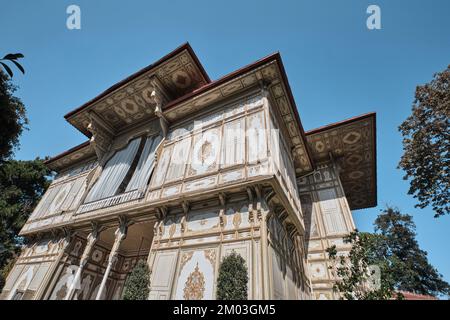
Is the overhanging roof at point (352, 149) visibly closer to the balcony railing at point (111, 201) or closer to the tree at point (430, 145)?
the tree at point (430, 145)

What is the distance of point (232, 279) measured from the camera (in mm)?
5340

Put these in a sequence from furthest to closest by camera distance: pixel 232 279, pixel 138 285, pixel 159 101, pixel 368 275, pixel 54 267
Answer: pixel 159 101 → pixel 54 267 → pixel 368 275 → pixel 138 285 → pixel 232 279

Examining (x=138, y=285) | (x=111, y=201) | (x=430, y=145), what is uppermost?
→ (x=430, y=145)

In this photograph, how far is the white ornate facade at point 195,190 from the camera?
21.4ft

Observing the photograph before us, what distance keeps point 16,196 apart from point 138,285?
2396 cm


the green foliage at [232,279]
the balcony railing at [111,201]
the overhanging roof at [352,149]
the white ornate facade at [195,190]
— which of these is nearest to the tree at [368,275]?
the white ornate facade at [195,190]

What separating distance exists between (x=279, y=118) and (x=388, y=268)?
22.5 feet

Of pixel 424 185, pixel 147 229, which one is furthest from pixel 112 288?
pixel 424 185

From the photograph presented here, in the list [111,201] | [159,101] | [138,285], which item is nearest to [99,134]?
[159,101]

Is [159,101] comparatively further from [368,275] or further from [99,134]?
[368,275]
